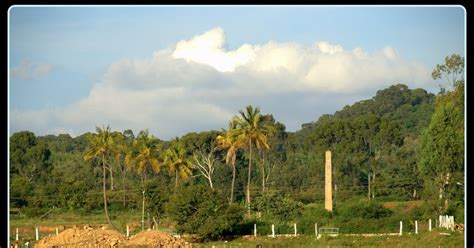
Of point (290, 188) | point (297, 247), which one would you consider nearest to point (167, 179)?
point (290, 188)

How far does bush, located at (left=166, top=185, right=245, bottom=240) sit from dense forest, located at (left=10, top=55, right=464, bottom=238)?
0.21 ft

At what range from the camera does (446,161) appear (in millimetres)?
48250

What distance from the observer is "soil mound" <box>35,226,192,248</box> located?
3566 cm

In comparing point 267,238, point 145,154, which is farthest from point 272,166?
point 267,238

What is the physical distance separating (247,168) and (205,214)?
1247 inches

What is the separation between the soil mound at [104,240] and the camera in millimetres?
35656

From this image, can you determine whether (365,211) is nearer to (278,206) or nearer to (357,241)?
(278,206)

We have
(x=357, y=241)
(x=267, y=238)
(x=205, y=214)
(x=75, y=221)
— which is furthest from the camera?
(x=75, y=221)

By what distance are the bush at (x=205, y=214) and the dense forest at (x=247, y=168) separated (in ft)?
0.21

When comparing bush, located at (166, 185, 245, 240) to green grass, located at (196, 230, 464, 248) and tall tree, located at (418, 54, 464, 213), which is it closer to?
green grass, located at (196, 230, 464, 248)

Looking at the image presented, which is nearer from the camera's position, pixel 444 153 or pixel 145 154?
pixel 444 153

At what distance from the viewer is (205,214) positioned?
151ft
